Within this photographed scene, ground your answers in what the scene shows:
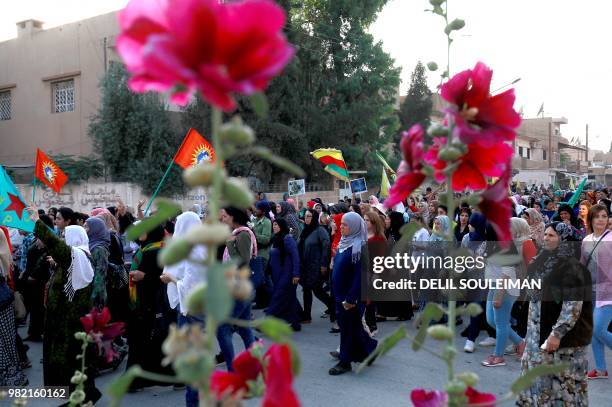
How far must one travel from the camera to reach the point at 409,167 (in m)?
1.20

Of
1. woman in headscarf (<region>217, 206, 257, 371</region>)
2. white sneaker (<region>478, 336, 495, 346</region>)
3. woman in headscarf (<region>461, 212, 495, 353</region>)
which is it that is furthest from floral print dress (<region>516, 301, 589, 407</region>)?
white sneaker (<region>478, 336, 495, 346</region>)

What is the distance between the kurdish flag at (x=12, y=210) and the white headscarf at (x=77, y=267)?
1.87 feet

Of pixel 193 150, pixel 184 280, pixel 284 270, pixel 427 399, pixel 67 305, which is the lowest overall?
pixel 284 270

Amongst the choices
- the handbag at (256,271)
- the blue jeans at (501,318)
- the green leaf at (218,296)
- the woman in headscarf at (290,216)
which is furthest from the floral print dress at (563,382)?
the woman in headscarf at (290,216)

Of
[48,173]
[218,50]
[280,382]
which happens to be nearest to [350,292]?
[280,382]

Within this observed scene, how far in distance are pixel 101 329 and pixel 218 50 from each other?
227 cm

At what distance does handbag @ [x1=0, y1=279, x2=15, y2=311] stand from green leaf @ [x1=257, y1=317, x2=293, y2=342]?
589cm

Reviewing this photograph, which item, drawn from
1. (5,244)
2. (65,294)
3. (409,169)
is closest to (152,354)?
(65,294)

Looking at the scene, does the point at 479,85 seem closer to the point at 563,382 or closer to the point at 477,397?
the point at 477,397

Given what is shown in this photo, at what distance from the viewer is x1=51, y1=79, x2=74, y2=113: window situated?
25062 mm

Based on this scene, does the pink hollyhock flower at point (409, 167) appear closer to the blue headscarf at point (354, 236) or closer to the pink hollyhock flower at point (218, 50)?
the pink hollyhock flower at point (218, 50)

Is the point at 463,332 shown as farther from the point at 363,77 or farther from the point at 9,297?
the point at 363,77

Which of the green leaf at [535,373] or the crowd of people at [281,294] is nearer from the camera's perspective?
the green leaf at [535,373]

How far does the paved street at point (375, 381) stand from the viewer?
5.70 metres
